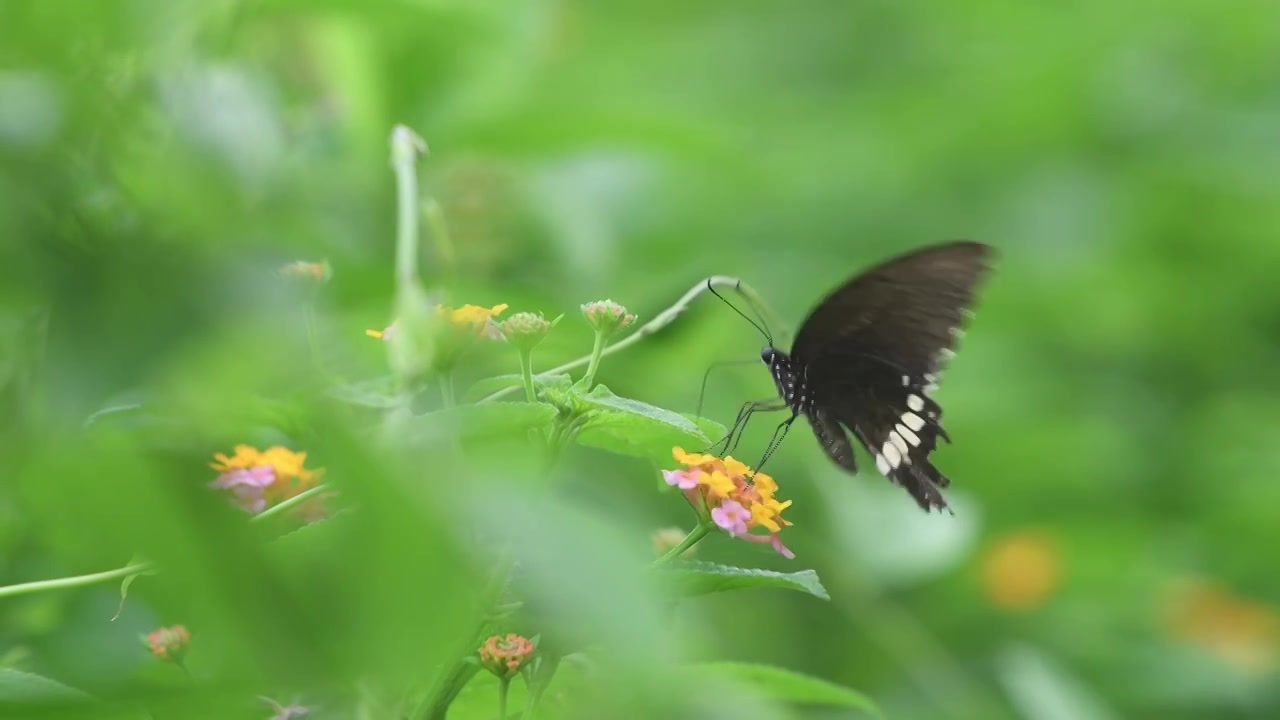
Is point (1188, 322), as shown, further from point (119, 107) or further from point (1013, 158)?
point (119, 107)

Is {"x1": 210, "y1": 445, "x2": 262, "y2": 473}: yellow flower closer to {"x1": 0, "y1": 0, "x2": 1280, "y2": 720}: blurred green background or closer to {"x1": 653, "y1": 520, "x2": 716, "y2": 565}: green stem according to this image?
{"x1": 0, "y1": 0, "x2": 1280, "y2": 720}: blurred green background

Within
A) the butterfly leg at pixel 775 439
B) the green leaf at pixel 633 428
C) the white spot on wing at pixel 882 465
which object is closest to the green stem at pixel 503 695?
the green leaf at pixel 633 428

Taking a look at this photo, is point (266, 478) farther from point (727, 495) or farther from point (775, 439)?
point (775, 439)

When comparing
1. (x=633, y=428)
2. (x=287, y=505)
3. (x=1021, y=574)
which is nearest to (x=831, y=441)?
(x=633, y=428)

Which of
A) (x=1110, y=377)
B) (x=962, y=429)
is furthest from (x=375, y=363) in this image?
(x=1110, y=377)

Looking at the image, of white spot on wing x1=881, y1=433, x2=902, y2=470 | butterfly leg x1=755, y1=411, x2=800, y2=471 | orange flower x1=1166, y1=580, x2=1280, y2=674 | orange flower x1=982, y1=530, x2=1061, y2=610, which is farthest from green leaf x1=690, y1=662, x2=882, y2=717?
orange flower x1=1166, y1=580, x2=1280, y2=674

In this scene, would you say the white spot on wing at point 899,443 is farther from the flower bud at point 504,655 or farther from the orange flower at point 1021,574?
the orange flower at point 1021,574
